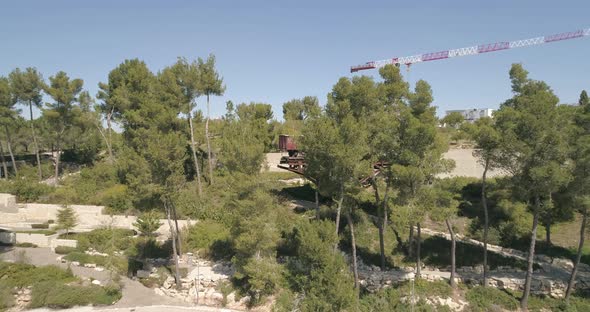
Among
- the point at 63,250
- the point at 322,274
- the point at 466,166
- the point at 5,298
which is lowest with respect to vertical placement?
the point at 5,298

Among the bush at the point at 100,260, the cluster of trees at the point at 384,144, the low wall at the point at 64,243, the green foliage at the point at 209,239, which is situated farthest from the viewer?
the low wall at the point at 64,243

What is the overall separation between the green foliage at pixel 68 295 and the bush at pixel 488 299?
1785 cm

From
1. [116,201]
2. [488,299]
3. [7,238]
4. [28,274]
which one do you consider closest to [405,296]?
[488,299]

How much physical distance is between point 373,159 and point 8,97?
38.4 m

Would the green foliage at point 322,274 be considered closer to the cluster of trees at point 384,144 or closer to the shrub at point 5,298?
the cluster of trees at point 384,144

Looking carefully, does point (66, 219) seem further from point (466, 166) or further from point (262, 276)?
point (466, 166)

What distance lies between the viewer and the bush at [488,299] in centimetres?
1758

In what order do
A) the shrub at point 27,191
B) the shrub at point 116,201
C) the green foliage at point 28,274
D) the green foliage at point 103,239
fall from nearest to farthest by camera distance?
1. the green foliage at point 28,274
2. the green foliage at point 103,239
3. the shrub at point 116,201
4. the shrub at point 27,191

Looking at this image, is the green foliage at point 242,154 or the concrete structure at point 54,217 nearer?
the green foliage at point 242,154

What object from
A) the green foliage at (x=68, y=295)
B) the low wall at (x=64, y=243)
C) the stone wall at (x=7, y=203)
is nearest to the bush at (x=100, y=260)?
the low wall at (x=64, y=243)

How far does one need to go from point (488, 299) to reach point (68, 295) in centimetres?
2081

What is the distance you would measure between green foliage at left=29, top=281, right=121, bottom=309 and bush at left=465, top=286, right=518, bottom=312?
58.6 feet

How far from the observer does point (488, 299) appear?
18016 millimetres

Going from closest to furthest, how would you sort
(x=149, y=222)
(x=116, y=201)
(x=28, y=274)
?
(x=28, y=274) < (x=149, y=222) < (x=116, y=201)
